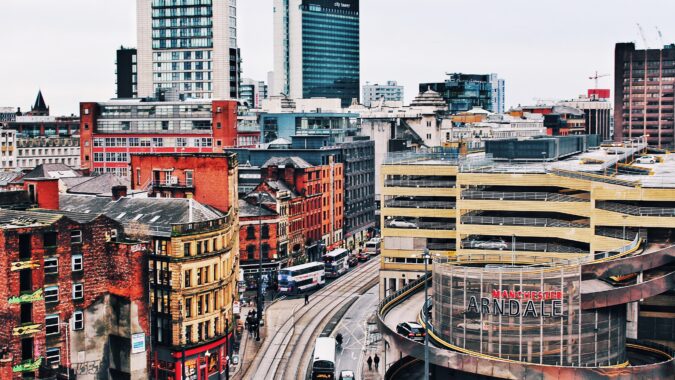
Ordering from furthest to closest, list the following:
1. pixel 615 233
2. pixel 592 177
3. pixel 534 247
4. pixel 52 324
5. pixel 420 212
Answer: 1. pixel 420 212
2. pixel 592 177
3. pixel 534 247
4. pixel 615 233
5. pixel 52 324

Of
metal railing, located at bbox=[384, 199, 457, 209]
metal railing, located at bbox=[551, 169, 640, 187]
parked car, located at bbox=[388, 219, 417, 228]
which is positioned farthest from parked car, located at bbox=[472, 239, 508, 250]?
parked car, located at bbox=[388, 219, 417, 228]

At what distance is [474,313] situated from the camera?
86812 millimetres

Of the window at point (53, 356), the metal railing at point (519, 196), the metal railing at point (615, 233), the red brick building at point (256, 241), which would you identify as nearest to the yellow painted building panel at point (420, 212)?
the metal railing at point (519, 196)

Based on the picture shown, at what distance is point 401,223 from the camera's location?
142 metres

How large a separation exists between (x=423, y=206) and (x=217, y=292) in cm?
3876

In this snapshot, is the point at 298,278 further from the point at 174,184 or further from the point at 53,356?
the point at 53,356

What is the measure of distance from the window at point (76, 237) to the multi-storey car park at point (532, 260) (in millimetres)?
31752

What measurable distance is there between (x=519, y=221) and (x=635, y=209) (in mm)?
14821

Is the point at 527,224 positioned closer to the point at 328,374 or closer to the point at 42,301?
the point at 328,374

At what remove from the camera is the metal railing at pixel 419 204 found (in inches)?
5473

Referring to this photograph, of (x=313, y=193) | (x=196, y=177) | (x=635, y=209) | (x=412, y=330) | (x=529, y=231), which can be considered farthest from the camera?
(x=313, y=193)

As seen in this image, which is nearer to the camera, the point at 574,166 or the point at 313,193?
the point at 574,166

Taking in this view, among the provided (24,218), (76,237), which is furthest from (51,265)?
(24,218)

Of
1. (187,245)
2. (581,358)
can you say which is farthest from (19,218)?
(581,358)
